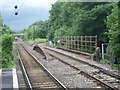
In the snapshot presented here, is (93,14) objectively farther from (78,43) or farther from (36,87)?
(36,87)

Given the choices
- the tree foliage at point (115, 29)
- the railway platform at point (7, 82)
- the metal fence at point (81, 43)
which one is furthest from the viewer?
the metal fence at point (81, 43)

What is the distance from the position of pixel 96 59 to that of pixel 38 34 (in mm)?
77998

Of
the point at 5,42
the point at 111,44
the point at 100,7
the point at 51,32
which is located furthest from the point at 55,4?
the point at 111,44

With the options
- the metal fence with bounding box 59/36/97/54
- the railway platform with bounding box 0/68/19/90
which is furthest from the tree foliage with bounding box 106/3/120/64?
the metal fence with bounding box 59/36/97/54

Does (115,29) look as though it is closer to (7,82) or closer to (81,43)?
(7,82)

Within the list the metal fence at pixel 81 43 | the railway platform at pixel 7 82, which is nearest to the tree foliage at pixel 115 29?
the railway platform at pixel 7 82

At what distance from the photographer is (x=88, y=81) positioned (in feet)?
38.9

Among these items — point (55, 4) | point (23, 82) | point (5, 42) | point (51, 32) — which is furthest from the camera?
point (55, 4)

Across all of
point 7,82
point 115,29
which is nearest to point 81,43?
point 115,29

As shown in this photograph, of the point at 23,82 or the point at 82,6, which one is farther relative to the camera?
the point at 82,6

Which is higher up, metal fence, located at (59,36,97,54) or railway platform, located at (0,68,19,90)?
metal fence, located at (59,36,97,54)

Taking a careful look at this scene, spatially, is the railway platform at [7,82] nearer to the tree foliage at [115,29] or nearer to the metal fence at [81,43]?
the tree foliage at [115,29]

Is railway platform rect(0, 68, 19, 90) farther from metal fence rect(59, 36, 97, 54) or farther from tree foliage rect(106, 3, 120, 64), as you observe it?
metal fence rect(59, 36, 97, 54)

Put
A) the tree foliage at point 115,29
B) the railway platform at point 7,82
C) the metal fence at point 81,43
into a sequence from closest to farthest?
the railway platform at point 7,82, the tree foliage at point 115,29, the metal fence at point 81,43
